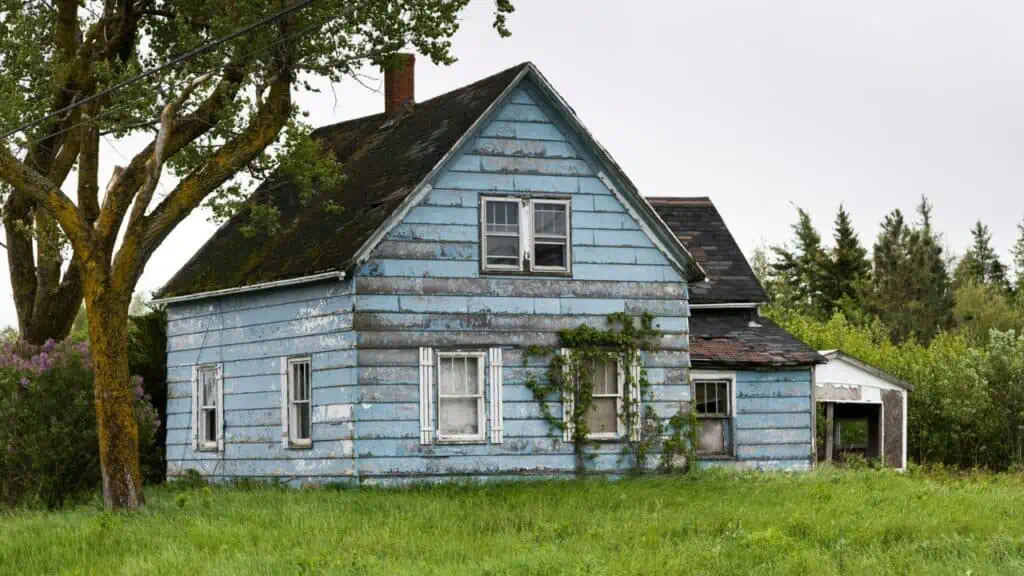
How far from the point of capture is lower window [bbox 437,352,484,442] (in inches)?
976

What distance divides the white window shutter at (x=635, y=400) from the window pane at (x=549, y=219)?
2.59 metres

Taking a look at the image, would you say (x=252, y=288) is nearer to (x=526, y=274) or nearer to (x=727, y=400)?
(x=526, y=274)

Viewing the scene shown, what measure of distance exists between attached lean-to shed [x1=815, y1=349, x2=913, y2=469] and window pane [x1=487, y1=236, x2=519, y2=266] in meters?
8.43

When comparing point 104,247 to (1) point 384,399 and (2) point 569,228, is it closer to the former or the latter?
(1) point 384,399

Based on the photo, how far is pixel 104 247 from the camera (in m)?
23.2

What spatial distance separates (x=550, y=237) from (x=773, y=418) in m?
6.39

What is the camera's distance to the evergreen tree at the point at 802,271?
81625 millimetres

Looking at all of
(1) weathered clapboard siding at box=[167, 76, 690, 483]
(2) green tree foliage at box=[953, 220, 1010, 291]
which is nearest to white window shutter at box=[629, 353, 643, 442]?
(1) weathered clapboard siding at box=[167, 76, 690, 483]

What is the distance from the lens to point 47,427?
25844mm

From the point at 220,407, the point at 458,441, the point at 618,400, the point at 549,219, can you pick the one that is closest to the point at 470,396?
the point at 458,441

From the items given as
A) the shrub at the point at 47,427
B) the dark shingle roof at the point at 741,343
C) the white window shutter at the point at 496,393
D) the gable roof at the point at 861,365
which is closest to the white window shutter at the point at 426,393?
the white window shutter at the point at 496,393

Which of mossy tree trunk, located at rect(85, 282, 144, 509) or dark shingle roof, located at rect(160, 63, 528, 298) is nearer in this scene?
mossy tree trunk, located at rect(85, 282, 144, 509)

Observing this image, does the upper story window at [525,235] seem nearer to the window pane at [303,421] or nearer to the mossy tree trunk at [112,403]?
the window pane at [303,421]

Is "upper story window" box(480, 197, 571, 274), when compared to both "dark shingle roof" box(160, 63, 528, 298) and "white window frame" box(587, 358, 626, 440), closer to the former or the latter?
"dark shingle roof" box(160, 63, 528, 298)
